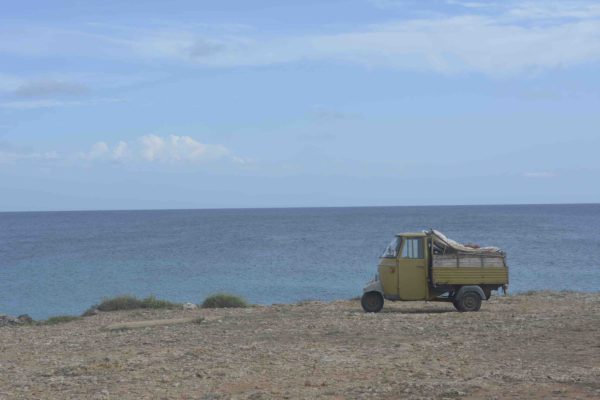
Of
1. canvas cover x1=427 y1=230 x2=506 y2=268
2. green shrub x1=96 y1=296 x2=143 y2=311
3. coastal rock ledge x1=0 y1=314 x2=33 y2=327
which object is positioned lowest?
coastal rock ledge x1=0 y1=314 x2=33 y2=327

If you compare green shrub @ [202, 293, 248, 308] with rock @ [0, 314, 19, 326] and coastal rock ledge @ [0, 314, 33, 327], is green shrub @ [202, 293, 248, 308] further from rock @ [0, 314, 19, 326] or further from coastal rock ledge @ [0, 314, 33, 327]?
rock @ [0, 314, 19, 326]

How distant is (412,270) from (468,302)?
1.50 meters

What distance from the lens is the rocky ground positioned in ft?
36.7

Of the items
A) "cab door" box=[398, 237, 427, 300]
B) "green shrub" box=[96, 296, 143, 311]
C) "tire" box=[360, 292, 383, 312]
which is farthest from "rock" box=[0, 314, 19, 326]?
"cab door" box=[398, 237, 427, 300]

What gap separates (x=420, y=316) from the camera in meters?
19.2

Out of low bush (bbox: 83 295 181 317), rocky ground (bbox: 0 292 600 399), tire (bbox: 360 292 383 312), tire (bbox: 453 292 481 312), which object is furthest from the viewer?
low bush (bbox: 83 295 181 317)

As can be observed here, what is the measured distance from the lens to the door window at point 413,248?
20.2 meters

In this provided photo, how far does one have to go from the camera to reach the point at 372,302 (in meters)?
20.5

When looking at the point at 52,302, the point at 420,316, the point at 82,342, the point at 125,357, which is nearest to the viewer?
the point at 125,357

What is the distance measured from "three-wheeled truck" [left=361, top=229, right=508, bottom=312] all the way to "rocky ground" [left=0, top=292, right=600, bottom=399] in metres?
0.50

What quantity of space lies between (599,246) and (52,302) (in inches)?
1895

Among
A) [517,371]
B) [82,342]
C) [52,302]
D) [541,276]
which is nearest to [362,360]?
[517,371]

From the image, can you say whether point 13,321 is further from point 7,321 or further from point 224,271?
point 224,271

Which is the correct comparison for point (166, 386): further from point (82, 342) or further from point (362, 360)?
point (82, 342)
